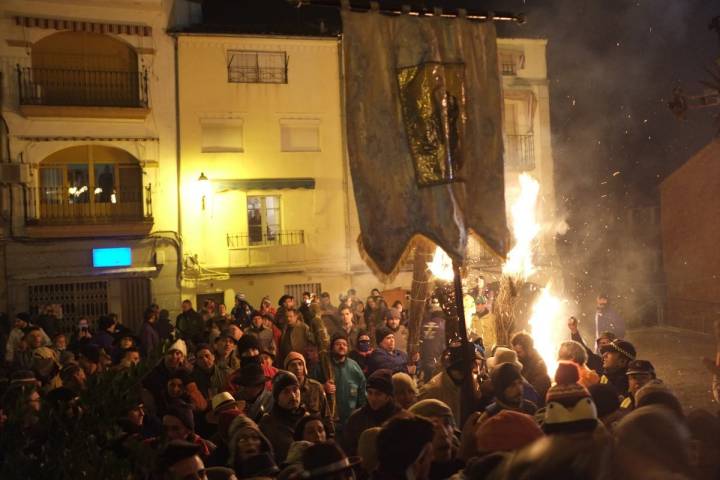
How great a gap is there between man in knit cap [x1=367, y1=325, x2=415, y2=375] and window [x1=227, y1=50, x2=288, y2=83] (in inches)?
576

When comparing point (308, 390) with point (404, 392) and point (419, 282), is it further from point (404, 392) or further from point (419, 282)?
point (419, 282)

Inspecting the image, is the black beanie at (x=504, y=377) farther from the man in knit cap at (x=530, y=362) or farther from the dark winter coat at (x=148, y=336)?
the dark winter coat at (x=148, y=336)

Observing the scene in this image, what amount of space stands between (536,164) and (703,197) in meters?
5.88

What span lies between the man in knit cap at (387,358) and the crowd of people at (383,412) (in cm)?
2

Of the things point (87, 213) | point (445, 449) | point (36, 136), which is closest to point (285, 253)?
point (87, 213)

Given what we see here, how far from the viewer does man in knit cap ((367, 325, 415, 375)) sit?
8.61 meters

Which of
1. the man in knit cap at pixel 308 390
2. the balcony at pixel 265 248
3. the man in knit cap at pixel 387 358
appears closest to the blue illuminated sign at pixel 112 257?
the balcony at pixel 265 248

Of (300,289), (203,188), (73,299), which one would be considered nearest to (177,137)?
(203,188)

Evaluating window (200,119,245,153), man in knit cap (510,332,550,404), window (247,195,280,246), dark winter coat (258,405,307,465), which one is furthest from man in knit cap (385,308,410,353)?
window (200,119,245,153)

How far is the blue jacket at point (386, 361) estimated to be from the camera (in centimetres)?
860

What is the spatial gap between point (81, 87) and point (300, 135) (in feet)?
21.6

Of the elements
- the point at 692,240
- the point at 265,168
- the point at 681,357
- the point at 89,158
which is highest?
the point at 89,158

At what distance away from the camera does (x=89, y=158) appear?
2022cm

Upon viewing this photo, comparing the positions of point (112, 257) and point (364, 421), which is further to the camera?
point (112, 257)
